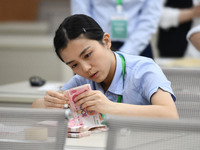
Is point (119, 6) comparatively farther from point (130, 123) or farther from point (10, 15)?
point (10, 15)

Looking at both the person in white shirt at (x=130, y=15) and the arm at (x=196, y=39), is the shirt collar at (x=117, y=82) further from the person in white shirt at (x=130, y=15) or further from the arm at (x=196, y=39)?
the person in white shirt at (x=130, y=15)

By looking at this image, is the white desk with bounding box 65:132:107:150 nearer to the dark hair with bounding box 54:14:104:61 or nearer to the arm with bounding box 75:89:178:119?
the arm with bounding box 75:89:178:119

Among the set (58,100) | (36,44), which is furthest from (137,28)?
(36,44)

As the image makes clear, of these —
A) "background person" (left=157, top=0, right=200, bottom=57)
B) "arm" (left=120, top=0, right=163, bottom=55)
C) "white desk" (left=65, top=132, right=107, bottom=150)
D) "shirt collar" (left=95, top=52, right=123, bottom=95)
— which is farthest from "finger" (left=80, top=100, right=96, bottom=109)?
"background person" (left=157, top=0, right=200, bottom=57)

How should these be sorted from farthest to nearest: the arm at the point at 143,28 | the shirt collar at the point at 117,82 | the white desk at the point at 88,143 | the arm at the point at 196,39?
the arm at the point at 143,28
the arm at the point at 196,39
the shirt collar at the point at 117,82
the white desk at the point at 88,143

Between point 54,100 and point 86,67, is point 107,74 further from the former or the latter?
point 54,100

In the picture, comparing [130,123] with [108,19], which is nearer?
[130,123]

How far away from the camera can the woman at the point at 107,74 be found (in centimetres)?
153

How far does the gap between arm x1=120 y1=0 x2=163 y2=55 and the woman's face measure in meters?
1.12

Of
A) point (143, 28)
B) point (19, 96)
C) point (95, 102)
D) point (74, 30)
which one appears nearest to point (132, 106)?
point (95, 102)

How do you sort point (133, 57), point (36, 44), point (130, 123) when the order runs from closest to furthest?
point (130, 123), point (133, 57), point (36, 44)

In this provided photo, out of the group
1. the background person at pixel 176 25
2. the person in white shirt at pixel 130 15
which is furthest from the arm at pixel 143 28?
the background person at pixel 176 25

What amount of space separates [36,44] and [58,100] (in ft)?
12.3

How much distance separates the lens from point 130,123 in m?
1.04
